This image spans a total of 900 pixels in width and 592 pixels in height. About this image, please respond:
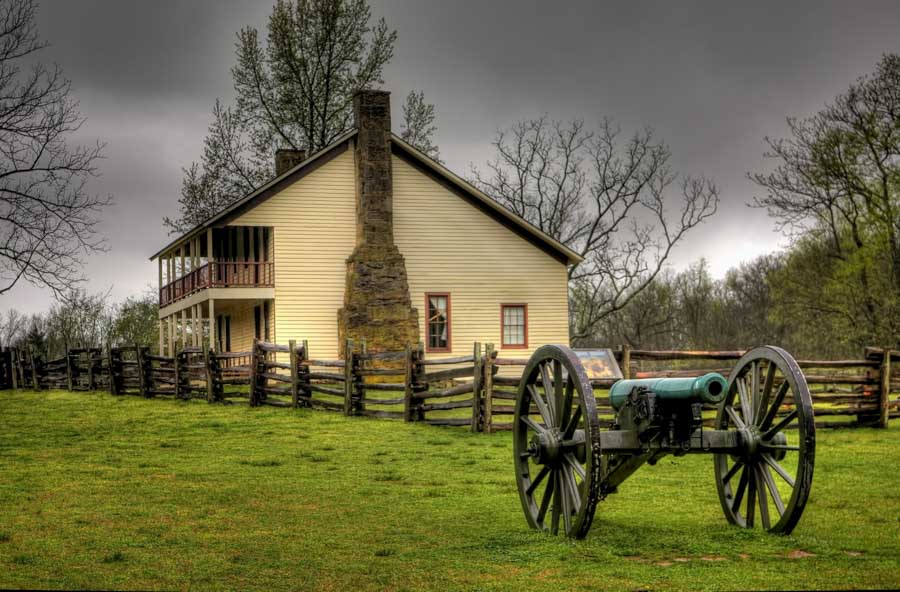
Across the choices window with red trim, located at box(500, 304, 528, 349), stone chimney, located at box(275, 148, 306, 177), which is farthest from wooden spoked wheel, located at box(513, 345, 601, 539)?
stone chimney, located at box(275, 148, 306, 177)

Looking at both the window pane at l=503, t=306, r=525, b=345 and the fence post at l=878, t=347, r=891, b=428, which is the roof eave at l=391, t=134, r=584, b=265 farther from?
the fence post at l=878, t=347, r=891, b=428

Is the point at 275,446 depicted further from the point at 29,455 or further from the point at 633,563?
the point at 633,563

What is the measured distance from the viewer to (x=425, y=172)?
34.4 m

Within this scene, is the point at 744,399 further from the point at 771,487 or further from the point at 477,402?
the point at 477,402

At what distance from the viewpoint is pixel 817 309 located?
42.1 meters

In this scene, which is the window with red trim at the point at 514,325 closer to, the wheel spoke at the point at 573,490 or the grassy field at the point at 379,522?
the grassy field at the point at 379,522

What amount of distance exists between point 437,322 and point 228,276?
266 inches

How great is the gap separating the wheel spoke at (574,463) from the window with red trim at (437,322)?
25.7 metres

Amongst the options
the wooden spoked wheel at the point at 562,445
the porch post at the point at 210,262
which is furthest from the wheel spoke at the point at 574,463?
the porch post at the point at 210,262

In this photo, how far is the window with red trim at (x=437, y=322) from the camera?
34.5 meters

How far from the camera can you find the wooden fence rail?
65.8 ft

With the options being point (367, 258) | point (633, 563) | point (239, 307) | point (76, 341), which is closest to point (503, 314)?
point (367, 258)

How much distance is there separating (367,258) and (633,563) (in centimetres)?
2519

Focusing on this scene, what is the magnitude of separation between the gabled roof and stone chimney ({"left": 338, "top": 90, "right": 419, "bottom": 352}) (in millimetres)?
704
